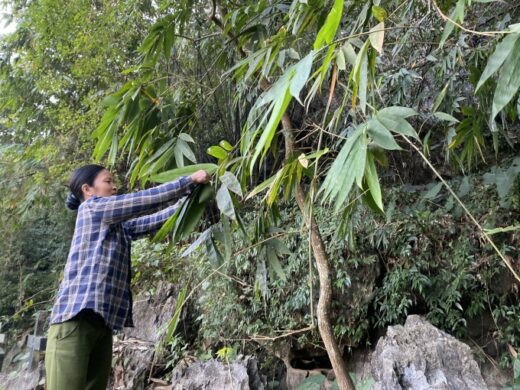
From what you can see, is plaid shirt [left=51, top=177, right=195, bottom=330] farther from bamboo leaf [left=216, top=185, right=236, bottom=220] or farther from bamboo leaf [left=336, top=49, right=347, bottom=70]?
bamboo leaf [left=336, top=49, right=347, bottom=70]

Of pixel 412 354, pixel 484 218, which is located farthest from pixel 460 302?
pixel 412 354

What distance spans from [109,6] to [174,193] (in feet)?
7.97

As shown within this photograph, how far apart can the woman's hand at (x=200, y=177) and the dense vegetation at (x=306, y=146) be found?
0.03 m

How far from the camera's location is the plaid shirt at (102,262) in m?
1.49

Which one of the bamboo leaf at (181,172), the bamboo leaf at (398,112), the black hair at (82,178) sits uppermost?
the black hair at (82,178)

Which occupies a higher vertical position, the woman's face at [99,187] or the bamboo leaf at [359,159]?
the woman's face at [99,187]

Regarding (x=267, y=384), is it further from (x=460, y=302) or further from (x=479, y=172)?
(x=479, y=172)

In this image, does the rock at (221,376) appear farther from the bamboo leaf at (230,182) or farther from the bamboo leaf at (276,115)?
the bamboo leaf at (276,115)

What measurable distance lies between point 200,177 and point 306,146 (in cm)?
178

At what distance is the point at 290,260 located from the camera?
265 cm

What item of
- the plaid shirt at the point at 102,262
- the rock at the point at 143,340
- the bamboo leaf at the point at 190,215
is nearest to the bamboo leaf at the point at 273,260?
the bamboo leaf at the point at 190,215

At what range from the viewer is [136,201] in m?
1.46

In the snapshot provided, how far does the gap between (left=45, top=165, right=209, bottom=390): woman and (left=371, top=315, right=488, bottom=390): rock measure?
109cm

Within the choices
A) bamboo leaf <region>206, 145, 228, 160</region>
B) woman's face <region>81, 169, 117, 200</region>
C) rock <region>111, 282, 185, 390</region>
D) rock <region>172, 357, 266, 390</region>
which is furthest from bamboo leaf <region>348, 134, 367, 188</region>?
rock <region>111, 282, 185, 390</region>
